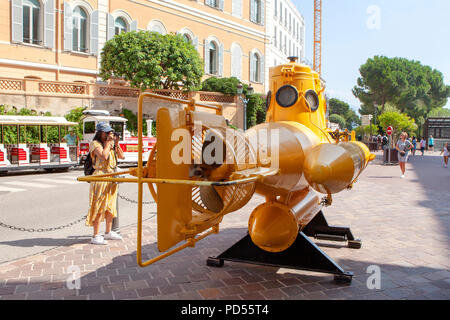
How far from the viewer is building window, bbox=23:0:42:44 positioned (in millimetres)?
22500

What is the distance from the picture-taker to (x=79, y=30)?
24.7 m

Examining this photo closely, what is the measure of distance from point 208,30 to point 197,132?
31.2 metres

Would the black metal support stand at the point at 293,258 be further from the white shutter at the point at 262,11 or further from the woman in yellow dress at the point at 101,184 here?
the white shutter at the point at 262,11

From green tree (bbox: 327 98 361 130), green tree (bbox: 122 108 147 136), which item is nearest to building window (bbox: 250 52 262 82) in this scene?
green tree (bbox: 122 108 147 136)

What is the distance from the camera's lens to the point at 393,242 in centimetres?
611

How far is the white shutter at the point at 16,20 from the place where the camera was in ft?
70.3

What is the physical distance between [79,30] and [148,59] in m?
5.45

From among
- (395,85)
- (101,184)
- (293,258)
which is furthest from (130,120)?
(395,85)

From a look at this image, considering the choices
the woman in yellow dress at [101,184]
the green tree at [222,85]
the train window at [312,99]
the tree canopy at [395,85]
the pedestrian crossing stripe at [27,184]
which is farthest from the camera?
the tree canopy at [395,85]

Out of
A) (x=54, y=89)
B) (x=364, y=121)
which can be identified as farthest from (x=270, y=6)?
(x=54, y=89)

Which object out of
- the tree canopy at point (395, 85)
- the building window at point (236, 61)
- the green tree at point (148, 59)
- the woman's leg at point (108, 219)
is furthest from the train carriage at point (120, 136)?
the tree canopy at point (395, 85)

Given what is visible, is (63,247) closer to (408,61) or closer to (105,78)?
(105,78)

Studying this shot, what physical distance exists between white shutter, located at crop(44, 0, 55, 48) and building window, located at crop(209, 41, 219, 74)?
45.5 feet

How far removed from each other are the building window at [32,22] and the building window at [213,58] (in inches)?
570
